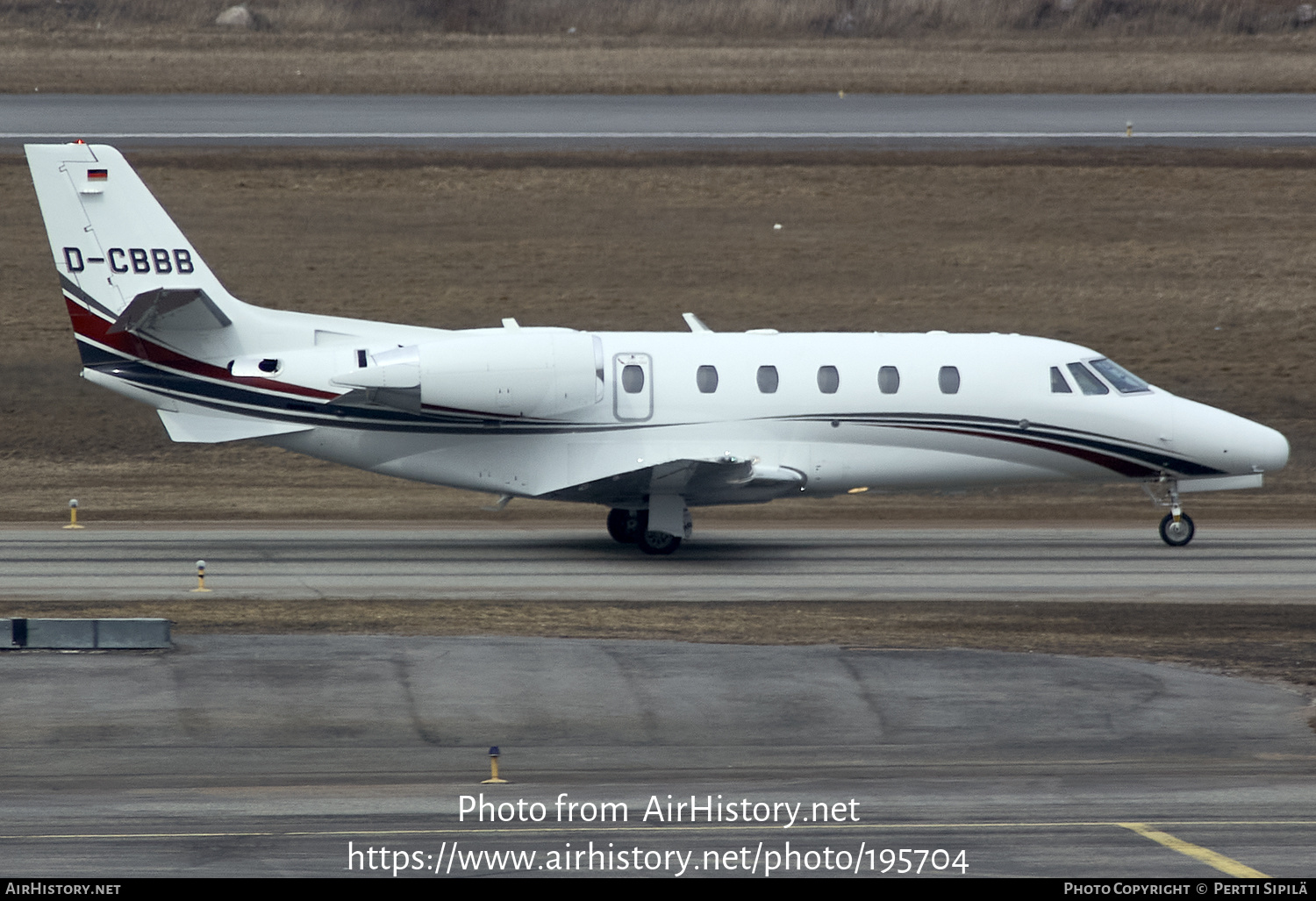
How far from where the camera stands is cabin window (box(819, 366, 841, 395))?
26.5m

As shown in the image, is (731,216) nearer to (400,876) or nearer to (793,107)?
(793,107)

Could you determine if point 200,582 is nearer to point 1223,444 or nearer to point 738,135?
point 1223,444

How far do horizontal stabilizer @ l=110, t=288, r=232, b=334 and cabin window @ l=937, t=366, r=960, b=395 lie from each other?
34.6 ft

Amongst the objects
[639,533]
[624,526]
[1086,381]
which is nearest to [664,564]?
[639,533]

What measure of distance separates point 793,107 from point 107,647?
3809cm

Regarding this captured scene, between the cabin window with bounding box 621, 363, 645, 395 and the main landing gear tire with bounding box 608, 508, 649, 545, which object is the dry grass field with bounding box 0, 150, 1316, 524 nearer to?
the main landing gear tire with bounding box 608, 508, 649, 545

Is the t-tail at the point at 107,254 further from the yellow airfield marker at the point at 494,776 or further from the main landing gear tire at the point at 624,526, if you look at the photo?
the yellow airfield marker at the point at 494,776

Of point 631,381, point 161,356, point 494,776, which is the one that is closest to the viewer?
point 494,776

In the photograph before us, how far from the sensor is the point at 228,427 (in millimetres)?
25844

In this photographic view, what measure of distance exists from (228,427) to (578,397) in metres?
5.10

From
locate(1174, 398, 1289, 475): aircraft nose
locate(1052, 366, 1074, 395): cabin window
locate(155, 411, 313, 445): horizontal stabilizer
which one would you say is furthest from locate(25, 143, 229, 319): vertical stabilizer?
locate(1174, 398, 1289, 475): aircraft nose

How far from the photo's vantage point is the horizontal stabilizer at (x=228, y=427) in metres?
25.8

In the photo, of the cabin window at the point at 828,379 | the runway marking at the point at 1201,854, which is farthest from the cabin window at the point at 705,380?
the runway marking at the point at 1201,854

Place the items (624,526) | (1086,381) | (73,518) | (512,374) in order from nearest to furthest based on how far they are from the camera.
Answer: (512,374)
(1086,381)
(624,526)
(73,518)
